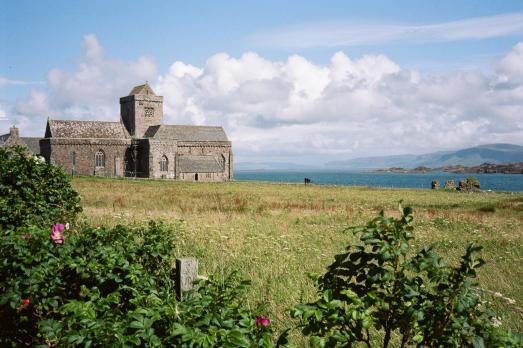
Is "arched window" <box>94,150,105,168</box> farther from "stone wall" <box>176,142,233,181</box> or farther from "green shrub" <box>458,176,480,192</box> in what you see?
"green shrub" <box>458,176,480,192</box>

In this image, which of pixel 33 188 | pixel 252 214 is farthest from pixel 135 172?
pixel 33 188

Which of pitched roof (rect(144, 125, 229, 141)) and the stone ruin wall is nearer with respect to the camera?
the stone ruin wall

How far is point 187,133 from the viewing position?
284 ft

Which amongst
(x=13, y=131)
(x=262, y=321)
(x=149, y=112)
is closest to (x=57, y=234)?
(x=262, y=321)

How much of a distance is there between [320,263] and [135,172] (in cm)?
7124

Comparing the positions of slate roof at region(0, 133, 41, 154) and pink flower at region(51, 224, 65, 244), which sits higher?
slate roof at region(0, 133, 41, 154)

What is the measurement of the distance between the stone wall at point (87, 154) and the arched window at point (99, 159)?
32 centimetres

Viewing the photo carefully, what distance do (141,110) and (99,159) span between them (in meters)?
14.6

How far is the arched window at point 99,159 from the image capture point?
7856 centimetres

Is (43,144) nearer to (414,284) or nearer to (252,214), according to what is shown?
(252,214)

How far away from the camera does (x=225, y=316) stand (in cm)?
392

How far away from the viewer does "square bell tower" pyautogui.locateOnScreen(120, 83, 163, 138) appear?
89.0 m

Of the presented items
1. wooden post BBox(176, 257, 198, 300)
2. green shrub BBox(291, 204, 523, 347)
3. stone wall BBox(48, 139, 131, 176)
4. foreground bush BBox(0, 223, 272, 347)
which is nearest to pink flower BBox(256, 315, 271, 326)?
foreground bush BBox(0, 223, 272, 347)

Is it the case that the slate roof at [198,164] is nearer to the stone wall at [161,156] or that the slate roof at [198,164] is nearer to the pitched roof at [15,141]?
the stone wall at [161,156]
